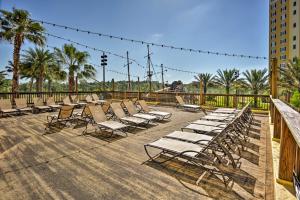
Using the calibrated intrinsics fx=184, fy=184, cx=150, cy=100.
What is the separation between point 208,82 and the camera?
25.7 m

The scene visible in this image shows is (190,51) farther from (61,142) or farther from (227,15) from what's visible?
(61,142)

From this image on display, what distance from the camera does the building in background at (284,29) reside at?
124 feet

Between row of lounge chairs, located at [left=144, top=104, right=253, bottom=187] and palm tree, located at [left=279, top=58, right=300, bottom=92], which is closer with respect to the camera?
row of lounge chairs, located at [left=144, top=104, right=253, bottom=187]

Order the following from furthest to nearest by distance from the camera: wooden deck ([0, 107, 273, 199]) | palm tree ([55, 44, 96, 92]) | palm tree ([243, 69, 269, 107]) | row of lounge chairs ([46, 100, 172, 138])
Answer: palm tree ([243, 69, 269, 107]) → palm tree ([55, 44, 96, 92]) → row of lounge chairs ([46, 100, 172, 138]) → wooden deck ([0, 107, 273, 199])

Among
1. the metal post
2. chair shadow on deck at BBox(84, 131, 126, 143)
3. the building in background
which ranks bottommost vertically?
chair shadow on deck at BBox(84, 131, 126, 143)

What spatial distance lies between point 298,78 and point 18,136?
71.2 ft

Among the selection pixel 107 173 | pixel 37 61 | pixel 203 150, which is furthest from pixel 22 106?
pixel 37 61

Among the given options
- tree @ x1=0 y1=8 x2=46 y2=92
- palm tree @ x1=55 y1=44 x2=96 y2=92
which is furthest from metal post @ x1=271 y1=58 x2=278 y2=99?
palm tree @ x1=55 y1=44 x2=96 y2=92

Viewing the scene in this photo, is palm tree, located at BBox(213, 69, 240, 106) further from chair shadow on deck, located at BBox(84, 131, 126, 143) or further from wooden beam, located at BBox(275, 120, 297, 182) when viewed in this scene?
wooden beam, located at BBox(275, 120, 297, 182)

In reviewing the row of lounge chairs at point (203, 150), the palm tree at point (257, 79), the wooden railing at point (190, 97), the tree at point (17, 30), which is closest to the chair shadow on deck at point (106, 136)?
the row of lounge chairs at point (203, 150)

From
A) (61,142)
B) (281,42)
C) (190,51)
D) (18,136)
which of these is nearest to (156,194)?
(61,142)

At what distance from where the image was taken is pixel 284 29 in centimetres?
4016

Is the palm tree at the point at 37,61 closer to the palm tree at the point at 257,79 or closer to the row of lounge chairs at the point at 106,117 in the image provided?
the row of lounge chairs at the point at 106,117

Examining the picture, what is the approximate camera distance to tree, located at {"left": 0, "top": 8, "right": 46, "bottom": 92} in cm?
1230
